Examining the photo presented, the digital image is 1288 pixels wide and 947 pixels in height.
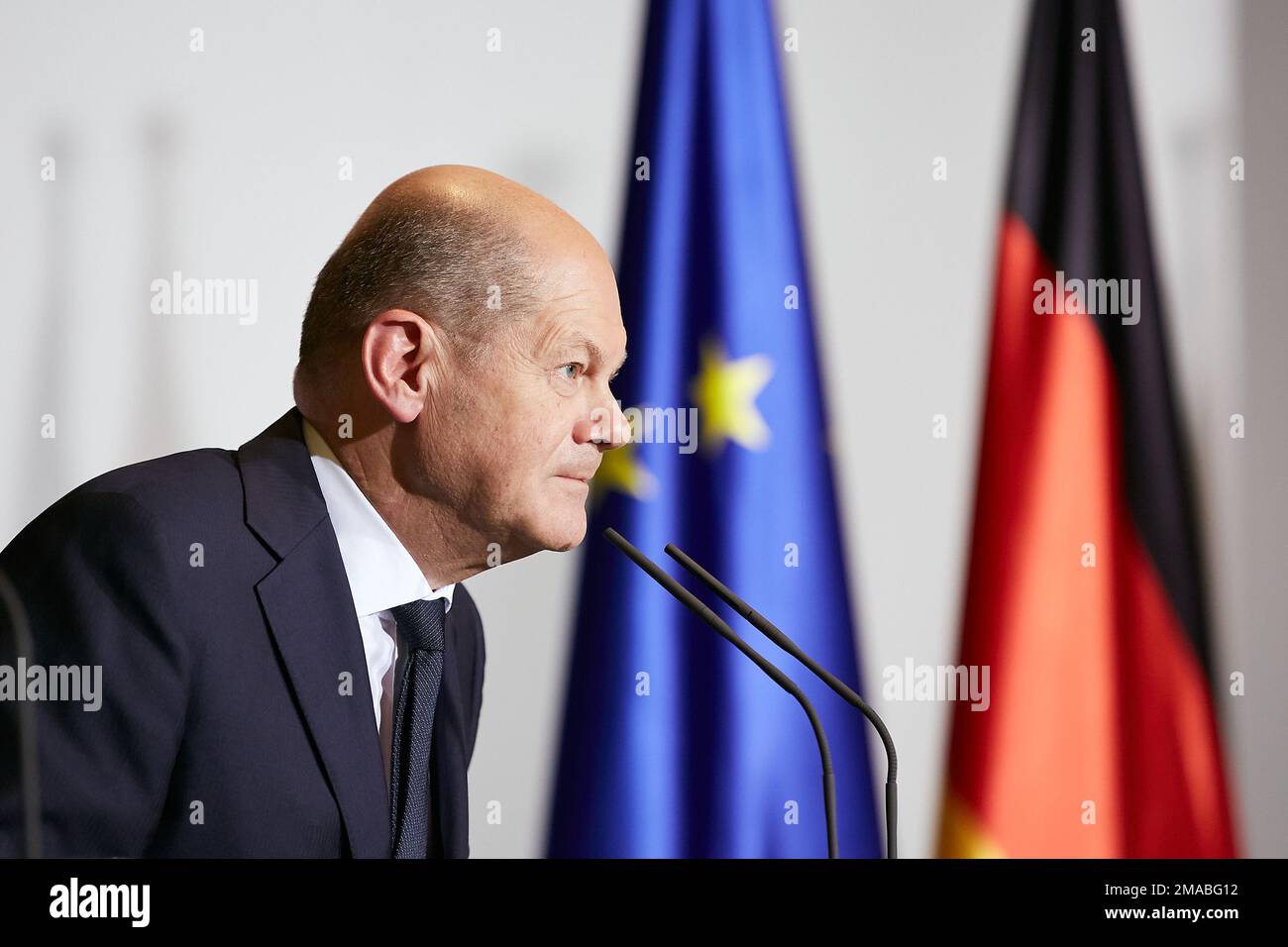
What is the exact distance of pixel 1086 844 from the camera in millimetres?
2723

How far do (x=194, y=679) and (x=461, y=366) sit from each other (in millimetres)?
566

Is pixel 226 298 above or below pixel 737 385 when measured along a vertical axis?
above

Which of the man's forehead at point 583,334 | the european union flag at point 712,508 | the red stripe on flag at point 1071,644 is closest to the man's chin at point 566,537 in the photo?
the man's forehead at point 583,334

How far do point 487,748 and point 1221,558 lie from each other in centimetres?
172

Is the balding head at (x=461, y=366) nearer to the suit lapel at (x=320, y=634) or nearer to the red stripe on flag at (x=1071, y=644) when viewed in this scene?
the suit lapel at (x=320, y=634)

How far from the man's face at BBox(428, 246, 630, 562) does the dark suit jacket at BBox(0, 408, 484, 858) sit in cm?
26

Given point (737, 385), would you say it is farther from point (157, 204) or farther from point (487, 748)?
point (157, 204)

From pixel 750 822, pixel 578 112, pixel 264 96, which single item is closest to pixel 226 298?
pixel 264 96

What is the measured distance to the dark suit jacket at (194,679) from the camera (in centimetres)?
140

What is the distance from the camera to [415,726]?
166 centimetres
